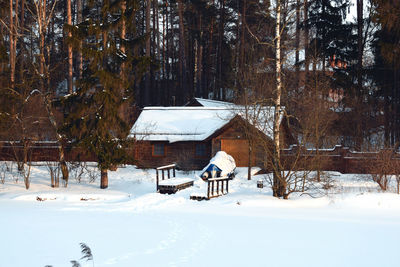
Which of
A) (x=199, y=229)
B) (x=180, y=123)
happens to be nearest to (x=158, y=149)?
(x=180, y=123)

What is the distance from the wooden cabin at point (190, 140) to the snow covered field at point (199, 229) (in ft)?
27.6

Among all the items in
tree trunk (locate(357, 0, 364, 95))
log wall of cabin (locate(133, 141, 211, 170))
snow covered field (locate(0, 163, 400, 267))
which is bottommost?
snow covered field (locate(0, 163, 400, 267))

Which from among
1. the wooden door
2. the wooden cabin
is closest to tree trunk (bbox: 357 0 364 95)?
the wooden cabin

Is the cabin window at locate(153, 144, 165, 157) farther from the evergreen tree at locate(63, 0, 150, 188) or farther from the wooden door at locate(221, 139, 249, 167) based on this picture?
the evergreen tree at locate(63, 0, 150, 188)

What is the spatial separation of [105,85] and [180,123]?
10.0 metres

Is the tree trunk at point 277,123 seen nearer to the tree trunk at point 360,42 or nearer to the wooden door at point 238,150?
the wooden door at point 238,150

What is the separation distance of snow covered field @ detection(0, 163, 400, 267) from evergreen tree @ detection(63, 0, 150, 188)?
8.14ft

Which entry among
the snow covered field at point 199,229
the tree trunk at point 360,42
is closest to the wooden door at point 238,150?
the snow covered field at point 199,229

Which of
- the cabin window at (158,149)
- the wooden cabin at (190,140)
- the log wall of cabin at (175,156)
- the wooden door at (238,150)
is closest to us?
the wooden cabin at (190,140)

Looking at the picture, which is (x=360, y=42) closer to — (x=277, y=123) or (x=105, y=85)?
(x=277, y=123)

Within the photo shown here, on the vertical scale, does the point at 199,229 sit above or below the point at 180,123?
below

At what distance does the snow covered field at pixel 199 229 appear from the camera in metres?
7.78

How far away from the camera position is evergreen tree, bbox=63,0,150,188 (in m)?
17.3

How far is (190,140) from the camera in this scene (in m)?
25.3
